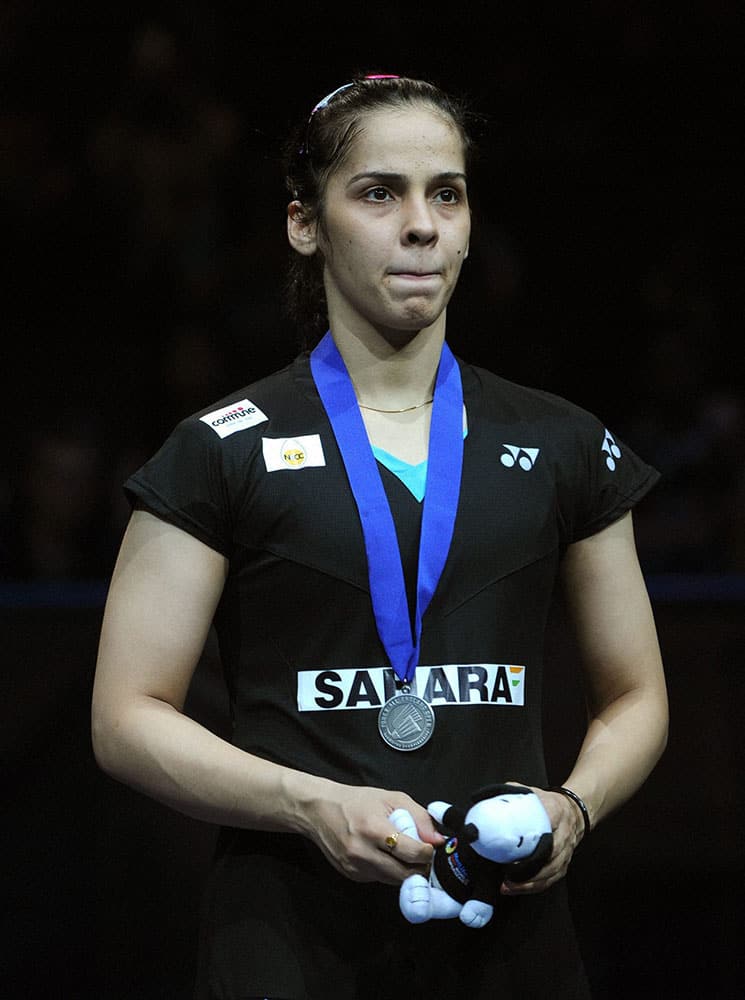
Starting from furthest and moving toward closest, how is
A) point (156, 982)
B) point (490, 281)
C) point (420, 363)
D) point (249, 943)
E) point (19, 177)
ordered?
point (19, 177) → point (490, 281) → point (156, 982) → point (420, 363) → point (249, 943)

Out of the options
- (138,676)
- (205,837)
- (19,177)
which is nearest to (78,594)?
(205,837)

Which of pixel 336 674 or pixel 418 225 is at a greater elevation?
pixel 418 225

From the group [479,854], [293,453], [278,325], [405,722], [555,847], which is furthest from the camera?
[278,325]

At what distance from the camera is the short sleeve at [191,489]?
2.00 meters

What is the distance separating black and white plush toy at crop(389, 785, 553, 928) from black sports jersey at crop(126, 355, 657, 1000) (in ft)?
0.62

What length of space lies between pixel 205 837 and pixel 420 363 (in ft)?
5.15

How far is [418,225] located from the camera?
2.06 m

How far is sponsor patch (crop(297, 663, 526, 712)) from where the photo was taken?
1974 millimetres

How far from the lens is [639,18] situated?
19.0ft

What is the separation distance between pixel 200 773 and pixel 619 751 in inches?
24.6

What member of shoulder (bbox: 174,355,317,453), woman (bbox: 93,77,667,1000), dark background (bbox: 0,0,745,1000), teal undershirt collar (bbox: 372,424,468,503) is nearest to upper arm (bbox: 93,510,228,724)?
woman (bbox: 93,77,667,1000)

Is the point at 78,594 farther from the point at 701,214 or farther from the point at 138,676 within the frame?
the point at 701,214

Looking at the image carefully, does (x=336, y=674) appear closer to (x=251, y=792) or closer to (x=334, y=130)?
(x=251, y=792)

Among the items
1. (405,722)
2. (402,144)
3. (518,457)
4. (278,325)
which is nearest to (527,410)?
(518,457)
